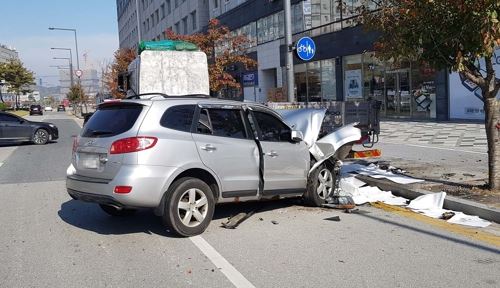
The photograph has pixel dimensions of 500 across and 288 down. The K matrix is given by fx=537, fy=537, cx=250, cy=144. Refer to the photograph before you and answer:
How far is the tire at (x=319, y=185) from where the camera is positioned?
7.89m

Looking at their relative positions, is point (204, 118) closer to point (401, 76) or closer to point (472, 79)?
point (472, 79)

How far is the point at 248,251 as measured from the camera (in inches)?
227

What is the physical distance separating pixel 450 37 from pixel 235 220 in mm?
3990

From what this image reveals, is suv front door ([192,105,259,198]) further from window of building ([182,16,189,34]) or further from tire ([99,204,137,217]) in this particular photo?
window of building ([182,16,189,34])

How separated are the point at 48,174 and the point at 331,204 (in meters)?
7.18

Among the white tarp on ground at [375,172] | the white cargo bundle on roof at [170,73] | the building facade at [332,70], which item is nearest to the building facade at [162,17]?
the building facade at [332,70]

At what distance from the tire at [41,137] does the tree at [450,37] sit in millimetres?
15283

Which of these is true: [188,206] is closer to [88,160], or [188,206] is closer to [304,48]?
[88,160]

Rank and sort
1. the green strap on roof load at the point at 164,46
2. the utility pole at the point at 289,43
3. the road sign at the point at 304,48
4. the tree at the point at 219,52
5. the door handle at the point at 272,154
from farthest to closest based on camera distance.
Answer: the tree at the point at 219,52 < the green strap on roof load at the point at 164,46 < the utility pole at the point at 289,43 < the road sign at the point at 304,48 < the door handle at the point at 272,154

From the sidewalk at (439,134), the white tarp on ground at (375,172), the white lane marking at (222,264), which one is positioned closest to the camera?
the white lane marking at (222,264)

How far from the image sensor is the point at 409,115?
25.8 metres

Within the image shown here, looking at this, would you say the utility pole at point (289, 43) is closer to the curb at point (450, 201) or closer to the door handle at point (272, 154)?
the curb at point (450, 201)

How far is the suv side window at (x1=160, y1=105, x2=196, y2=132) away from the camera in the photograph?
6328 mm

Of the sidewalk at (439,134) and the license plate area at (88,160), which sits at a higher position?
the license plate area at (88,160)
